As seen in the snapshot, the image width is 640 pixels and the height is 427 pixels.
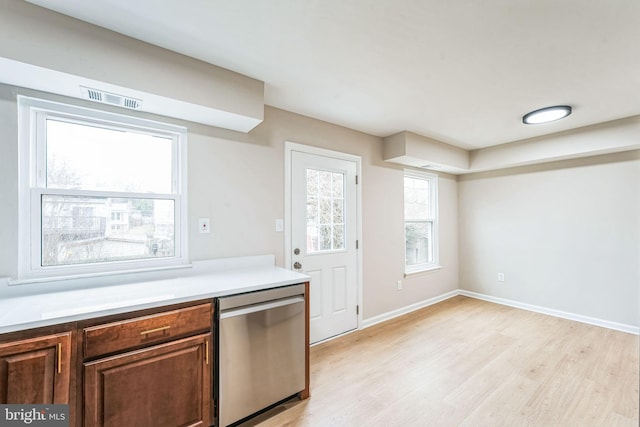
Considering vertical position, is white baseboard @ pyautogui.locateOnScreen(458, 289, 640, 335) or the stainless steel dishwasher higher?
the stainless steel dishwasher

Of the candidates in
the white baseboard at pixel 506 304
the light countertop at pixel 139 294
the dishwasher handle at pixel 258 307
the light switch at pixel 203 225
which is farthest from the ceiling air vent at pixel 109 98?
the white baseboard at pixel 506 304

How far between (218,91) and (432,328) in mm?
3351

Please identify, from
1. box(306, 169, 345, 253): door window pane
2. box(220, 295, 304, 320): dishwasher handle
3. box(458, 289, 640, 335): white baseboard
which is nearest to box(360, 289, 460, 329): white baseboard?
box(458, 289, 640, 335): white baseboard

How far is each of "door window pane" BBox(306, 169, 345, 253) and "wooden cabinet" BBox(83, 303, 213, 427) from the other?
1478 millimetres

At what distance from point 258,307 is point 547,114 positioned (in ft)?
10.6

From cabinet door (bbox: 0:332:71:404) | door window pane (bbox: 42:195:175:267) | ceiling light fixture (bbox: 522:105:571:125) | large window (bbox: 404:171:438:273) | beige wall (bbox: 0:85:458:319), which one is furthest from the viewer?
large window (bbox: 404:171:438:273)

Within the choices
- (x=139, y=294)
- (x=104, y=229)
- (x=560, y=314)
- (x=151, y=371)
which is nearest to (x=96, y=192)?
(x=104, y=229)

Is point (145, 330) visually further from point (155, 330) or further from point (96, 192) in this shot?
point (96, 192)

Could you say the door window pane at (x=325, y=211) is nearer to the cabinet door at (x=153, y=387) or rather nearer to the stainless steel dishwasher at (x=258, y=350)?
the stainless steel dishwasher at (x=258, y=350)

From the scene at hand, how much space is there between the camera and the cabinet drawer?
4.33 feet

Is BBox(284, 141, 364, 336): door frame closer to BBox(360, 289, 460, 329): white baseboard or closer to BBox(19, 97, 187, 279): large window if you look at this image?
BBox(360, 289, 460, 329): white baseboard

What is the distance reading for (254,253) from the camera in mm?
2486

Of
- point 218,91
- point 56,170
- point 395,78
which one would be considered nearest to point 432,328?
point 395,78

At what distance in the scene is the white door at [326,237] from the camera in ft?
9.22
